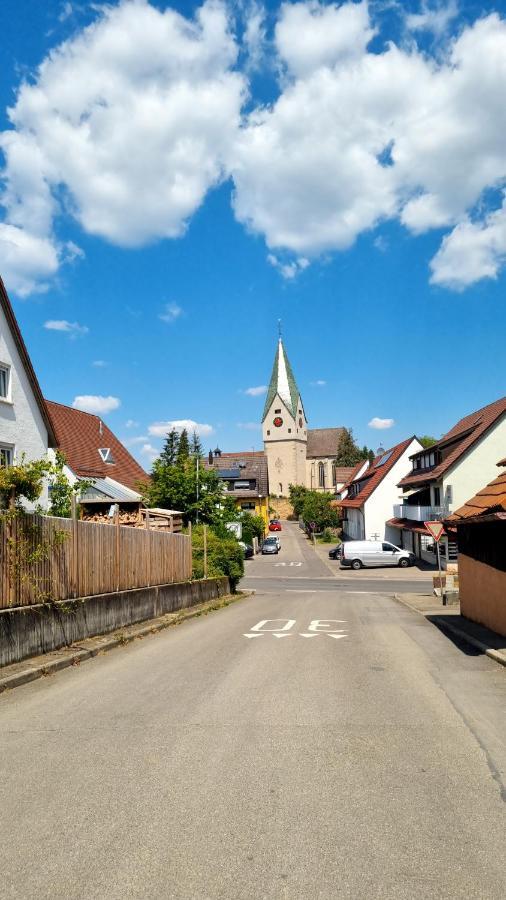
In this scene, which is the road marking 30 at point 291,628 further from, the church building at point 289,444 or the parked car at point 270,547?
the church building at point 289,444

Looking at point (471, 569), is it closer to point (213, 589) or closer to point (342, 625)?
point (342, 625)

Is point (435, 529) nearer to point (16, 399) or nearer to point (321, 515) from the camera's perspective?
point (16, 399)

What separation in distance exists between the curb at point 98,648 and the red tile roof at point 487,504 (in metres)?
6.38

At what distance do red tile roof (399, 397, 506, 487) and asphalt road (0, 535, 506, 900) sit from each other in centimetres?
3453

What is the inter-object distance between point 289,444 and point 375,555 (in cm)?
8643

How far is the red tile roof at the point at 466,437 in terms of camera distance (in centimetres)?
4266

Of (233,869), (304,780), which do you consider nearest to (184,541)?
(304,780)

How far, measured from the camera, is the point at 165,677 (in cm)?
922

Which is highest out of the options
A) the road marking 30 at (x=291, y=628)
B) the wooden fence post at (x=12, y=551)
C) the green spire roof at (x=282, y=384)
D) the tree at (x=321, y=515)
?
the green spire roof at (x=282, y=384)

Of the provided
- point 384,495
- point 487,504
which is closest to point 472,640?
point 487,504

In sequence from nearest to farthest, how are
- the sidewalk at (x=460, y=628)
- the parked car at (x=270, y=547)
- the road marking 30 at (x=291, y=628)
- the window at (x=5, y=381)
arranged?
1. the sidewalk at (x=460, y=628)
2. the road marking 30 at (x=291, y=628)
3. the window at (x=5, y=381)
4. the parked car at (x=270, y=547)

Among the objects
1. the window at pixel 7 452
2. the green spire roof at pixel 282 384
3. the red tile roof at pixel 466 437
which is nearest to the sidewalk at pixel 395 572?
the red tile roof at pixel 466 437

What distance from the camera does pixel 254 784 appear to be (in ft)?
16.5

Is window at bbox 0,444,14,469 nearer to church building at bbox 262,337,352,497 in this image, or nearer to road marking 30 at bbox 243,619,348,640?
road marking 30 at bbox 243,619,348,640
